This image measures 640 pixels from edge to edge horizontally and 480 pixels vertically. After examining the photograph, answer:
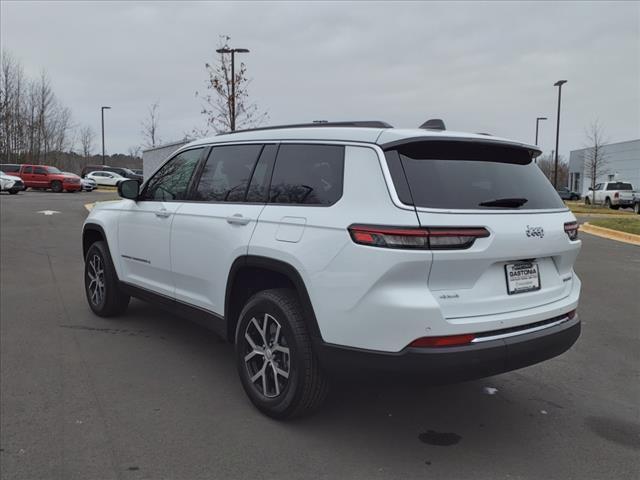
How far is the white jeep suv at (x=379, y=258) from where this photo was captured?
2818mm

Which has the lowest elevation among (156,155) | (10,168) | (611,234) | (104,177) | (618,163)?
(611,234)

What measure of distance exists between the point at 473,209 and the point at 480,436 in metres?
1.42

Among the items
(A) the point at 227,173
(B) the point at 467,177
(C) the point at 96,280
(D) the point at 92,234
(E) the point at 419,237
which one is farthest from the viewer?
(D) the point at 92,234

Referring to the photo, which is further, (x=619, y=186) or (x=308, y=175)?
(x=619, y=186)

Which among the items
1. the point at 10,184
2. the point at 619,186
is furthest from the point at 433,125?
the point at 619,186

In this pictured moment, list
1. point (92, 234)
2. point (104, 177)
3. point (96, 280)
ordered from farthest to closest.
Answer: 1. point (104, 177)
2. point (92, 234)
3. point (96, 280)

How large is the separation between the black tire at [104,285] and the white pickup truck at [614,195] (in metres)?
33.3

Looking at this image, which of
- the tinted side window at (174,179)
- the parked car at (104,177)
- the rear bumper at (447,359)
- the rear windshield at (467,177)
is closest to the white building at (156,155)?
the tinted side window at (174,179)

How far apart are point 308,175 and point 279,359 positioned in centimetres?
118

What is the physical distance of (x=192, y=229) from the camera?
A: 4.21 m

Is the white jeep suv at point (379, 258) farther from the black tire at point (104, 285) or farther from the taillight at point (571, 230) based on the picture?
the black tire at point (104, 285)

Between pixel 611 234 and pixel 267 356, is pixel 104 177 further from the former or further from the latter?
pixel 267 356

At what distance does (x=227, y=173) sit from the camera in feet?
13.7

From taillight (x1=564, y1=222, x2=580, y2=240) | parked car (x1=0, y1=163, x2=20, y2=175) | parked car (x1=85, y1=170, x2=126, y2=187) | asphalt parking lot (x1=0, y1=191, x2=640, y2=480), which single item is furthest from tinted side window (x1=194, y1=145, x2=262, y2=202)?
parked car (x1=85, y1=170, x2=126, y2=187)
